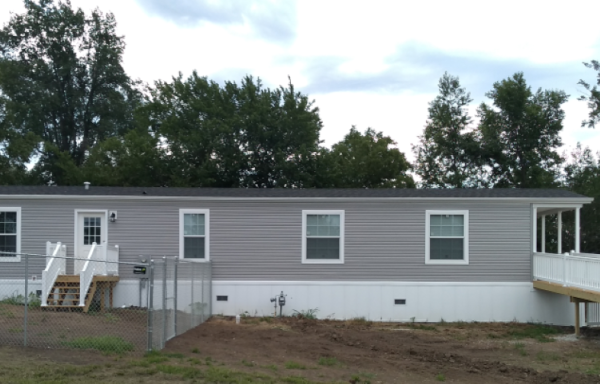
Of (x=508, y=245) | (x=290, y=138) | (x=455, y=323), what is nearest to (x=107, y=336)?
(x=455, y=323)

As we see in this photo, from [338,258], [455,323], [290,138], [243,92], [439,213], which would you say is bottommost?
[455,323]

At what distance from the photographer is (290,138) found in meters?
29.9

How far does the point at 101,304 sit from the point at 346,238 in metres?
6.36

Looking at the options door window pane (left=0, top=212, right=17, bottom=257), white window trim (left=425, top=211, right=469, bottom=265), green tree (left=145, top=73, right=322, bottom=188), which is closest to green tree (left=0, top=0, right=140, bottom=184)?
green tree (left=145, top=73, right=322, bottom=188)

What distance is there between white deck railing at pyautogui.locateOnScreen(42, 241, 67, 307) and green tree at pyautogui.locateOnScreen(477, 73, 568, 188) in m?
23.6

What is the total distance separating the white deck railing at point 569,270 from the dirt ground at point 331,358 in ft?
4.17

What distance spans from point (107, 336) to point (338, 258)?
7461mm

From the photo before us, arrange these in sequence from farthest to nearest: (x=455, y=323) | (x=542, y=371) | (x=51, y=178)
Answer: (x=51, y=178) < (x=455, y=323) < (x=542, y=371)

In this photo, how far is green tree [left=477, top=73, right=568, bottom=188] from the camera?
107 ft

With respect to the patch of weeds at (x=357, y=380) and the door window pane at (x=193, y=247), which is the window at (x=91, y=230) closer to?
the door window pane at (x=193, y=247)

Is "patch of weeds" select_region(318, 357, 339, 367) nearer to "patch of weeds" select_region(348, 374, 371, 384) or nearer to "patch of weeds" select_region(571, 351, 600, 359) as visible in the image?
"patch of weeds" select_region(348, 374, 371, 384)

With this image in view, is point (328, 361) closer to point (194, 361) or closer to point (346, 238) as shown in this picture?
point (194, 361)

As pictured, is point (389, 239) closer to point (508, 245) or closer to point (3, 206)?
point (508, 245)

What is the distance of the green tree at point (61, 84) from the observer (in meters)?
35.3
